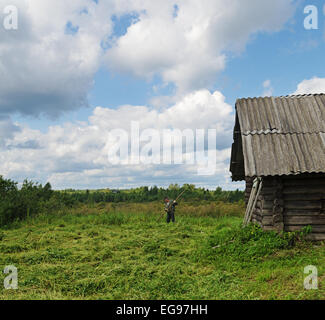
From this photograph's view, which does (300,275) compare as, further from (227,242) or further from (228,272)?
(227,242)

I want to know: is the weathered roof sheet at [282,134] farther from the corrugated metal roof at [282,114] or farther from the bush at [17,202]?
the bush at [17,202]

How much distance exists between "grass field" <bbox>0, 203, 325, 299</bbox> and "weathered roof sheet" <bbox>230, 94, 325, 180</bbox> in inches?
81.1

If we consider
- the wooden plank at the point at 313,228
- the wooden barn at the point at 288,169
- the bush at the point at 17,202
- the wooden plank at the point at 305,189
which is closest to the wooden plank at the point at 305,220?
the wooden barn at the point at 288,169

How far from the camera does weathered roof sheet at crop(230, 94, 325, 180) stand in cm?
818

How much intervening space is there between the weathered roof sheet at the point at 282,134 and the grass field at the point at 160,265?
6.76ft

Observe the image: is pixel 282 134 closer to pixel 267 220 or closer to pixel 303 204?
pixel 303 204

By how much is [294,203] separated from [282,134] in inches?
84.4

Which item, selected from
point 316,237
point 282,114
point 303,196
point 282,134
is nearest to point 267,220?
point 303,196

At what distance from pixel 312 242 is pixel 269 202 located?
1.62 meters

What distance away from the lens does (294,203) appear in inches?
340

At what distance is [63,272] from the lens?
7.16 meters

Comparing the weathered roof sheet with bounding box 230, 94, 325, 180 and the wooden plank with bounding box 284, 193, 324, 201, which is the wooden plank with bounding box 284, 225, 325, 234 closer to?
the wooden plank with bounding box 284, 193, 324, 201

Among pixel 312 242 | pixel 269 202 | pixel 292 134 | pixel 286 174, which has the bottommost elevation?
A: pixel 312 242
